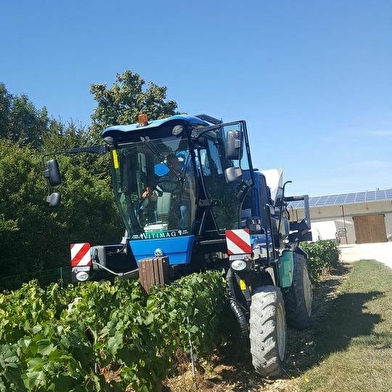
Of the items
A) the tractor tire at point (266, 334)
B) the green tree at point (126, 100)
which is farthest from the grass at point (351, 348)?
the green tree at point (126, 100)

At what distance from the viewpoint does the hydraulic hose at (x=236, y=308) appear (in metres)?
5.58

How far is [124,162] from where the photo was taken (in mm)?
6719

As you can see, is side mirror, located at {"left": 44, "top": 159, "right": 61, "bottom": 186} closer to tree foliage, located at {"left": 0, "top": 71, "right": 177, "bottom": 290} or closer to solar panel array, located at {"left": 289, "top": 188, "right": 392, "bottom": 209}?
tree foliage, located at {"left": 0, "top": 71, "right": 177, "bottom": 290}

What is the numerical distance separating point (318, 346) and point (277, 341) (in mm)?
1553

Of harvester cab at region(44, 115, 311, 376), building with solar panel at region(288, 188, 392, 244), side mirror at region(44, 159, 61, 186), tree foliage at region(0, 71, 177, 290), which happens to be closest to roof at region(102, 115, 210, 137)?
harvester cab at region(44, 115, 311, 376)

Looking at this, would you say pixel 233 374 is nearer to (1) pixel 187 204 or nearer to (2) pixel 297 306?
(1) pixel 187 204

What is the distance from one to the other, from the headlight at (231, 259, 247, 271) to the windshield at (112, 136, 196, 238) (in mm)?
883

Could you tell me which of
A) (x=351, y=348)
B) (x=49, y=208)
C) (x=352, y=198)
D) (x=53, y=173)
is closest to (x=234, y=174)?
(x=53, y=173)

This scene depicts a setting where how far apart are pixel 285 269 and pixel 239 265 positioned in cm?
172

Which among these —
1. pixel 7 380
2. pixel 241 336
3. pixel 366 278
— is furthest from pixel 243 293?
pixel 366 278

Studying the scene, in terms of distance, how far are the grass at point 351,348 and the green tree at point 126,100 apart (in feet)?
54.2

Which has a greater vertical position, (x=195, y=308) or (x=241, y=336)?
(x=195, y=308)

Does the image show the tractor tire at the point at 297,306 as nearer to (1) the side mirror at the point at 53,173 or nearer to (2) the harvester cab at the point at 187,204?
(2) the harvester cab at the point at 187,204

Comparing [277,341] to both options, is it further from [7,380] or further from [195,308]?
[7,380]
